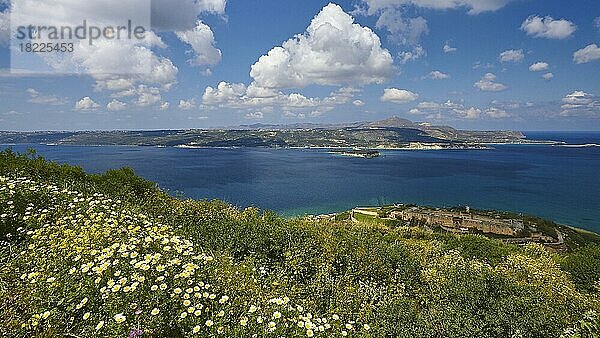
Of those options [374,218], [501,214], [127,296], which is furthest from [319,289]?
[501,214]

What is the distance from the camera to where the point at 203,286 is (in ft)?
15.6

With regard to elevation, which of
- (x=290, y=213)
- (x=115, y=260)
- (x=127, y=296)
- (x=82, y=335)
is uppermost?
(x=115, y=260)

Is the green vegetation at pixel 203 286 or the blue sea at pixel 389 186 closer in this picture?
the green vegetation at pixel 203 286

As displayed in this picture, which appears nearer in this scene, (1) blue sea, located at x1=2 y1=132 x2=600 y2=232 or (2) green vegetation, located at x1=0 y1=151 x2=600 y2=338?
(2) green vegetation, located at x1=0 y1=151 x2=600 y2=338

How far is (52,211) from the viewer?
727 centimetres

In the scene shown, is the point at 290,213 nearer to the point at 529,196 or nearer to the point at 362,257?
the point at 362,257

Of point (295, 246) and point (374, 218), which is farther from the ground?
point (295, 246)

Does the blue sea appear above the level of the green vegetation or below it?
below

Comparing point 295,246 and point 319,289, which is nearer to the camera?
point 319,289

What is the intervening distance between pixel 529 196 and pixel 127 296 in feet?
368

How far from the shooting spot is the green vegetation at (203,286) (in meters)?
4.40

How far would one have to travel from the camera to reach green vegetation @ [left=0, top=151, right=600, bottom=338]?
14.4 feet

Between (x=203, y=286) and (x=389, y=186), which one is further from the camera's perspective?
(x=389, y=186)

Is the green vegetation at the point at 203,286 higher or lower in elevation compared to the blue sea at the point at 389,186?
higher
